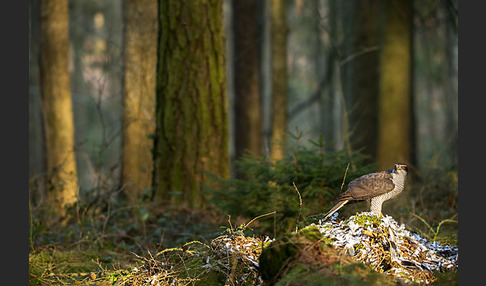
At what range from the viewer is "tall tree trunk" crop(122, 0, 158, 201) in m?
11.3

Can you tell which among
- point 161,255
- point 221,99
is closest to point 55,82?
point 221,99

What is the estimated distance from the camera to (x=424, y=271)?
4.25 metres

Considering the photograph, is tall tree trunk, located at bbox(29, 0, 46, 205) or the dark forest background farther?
tall tree trunk, located at bbox(29, 0, 46, 205)

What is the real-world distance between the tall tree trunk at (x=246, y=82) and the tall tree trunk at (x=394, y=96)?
358 centimetres

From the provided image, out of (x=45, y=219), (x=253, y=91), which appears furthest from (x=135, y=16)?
(x=45, y=219)

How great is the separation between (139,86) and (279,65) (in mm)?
5104

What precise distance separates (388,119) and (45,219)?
25.6 feet

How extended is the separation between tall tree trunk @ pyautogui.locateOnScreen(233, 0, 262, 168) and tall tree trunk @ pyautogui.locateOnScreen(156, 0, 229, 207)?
6.18 metres

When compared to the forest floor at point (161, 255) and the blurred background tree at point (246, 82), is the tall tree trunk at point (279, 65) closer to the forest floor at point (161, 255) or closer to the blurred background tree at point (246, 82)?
the blurred background tree at point (246, 82)

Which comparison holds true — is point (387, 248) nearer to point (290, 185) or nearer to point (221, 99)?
point (290, 185)

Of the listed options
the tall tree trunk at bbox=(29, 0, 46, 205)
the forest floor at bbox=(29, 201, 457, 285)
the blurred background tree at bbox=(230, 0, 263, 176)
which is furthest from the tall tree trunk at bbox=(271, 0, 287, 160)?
the forest floor at bbox=(29, 201, 457, 285)

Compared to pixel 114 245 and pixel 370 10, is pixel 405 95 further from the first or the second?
pixel 114 245

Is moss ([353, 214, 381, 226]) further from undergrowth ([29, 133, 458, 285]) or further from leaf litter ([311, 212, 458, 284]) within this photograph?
undergrowth ([29, 133, 458, 285])

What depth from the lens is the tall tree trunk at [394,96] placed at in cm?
1234
